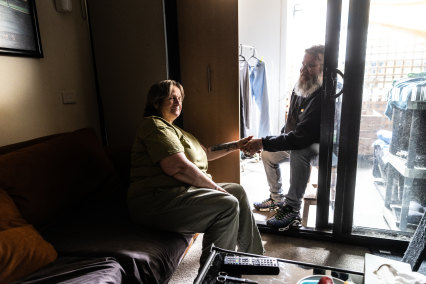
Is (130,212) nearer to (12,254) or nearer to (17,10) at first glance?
(12,254)

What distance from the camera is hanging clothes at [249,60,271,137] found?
3014mm

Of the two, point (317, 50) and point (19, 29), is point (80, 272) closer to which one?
point (19, 29)

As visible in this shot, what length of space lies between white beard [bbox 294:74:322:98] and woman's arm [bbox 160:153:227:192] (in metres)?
0.99

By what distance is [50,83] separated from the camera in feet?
5.81

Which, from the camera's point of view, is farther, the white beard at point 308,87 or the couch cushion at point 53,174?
the white beard at point 308,87

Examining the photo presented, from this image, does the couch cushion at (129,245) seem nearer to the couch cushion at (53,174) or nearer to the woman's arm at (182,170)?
the couch cushion at (53,174)

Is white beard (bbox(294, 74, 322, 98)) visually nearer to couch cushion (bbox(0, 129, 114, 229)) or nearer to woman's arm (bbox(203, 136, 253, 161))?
woman's arm (bbox(203, 136, 253, 161))

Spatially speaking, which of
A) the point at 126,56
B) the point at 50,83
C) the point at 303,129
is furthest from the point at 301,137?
the point at 50,83

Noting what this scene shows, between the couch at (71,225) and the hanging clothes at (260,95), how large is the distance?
1895 mm

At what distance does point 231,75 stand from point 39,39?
1.24m

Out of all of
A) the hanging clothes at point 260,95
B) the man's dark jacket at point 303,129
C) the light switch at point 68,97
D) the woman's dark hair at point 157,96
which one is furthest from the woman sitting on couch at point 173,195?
the hanging clothes at point 260,95

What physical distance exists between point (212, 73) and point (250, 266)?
1332 mm

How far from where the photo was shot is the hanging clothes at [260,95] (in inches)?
119

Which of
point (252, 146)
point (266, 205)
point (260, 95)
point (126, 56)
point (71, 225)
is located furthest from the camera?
point (260, 95)
